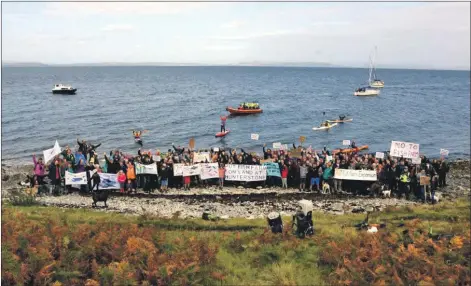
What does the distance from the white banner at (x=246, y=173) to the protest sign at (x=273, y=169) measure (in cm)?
35

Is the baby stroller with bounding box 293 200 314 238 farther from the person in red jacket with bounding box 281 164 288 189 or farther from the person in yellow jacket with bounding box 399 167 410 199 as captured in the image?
the person in yellow jacket with bounding box 399 167 410 199

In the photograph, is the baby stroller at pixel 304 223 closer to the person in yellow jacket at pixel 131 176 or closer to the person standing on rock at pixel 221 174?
the person standing on rock at pixel 221 174

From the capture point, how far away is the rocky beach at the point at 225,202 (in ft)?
80.4

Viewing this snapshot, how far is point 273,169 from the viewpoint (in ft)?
96.7

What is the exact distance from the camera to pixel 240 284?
13.6m

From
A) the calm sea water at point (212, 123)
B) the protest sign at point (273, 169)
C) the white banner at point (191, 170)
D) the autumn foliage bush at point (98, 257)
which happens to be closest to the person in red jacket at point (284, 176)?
the protest sign at point (273, 169)

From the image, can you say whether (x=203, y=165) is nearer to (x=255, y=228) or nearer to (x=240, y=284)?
(x=255, y=228)

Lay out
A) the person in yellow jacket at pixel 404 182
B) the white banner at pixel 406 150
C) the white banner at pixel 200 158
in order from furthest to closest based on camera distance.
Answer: the white banner at pixel 406 150 < the white banner at pixel 200 158 < the person in yellow jacket at pixel 404 182


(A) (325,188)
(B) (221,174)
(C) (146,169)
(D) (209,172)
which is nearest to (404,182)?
(A) (325,188)

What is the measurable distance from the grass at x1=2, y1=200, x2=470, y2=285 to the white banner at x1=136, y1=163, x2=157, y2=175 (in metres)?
11.1

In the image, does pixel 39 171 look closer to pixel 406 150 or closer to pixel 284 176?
pixel 284 176

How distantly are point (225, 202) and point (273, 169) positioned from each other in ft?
15.1

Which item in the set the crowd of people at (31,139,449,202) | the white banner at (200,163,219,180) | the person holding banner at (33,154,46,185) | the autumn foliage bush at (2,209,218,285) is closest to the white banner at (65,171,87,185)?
the crowd of people at (31,139,449,202)

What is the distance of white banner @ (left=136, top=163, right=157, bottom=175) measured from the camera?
28.8 m
